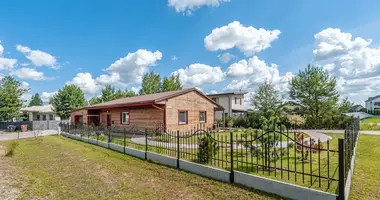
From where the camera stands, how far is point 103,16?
1716 centimetres

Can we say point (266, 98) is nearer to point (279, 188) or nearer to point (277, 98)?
point (277, 98)

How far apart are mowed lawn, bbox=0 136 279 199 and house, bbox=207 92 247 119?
2286 cm

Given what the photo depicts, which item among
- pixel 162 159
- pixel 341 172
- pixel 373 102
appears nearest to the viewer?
pixel 341 172

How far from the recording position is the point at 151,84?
147 feet

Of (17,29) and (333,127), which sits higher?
(17,29)

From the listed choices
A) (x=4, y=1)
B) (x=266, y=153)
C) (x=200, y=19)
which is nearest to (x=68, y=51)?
(x=4, y=1)

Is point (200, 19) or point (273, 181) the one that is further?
point (200, 19)

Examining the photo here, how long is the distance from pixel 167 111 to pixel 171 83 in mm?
26801

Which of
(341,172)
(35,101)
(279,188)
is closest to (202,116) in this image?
(279,188)

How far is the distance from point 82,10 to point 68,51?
7792 millimetres

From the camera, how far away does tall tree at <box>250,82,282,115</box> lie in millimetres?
29016

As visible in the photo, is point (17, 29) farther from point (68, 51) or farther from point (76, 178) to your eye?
point (76, 178)

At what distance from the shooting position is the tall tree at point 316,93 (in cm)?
2291

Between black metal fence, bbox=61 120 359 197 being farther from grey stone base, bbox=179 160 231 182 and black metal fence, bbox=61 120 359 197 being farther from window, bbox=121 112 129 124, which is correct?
window, bbox=121 112 129 124
